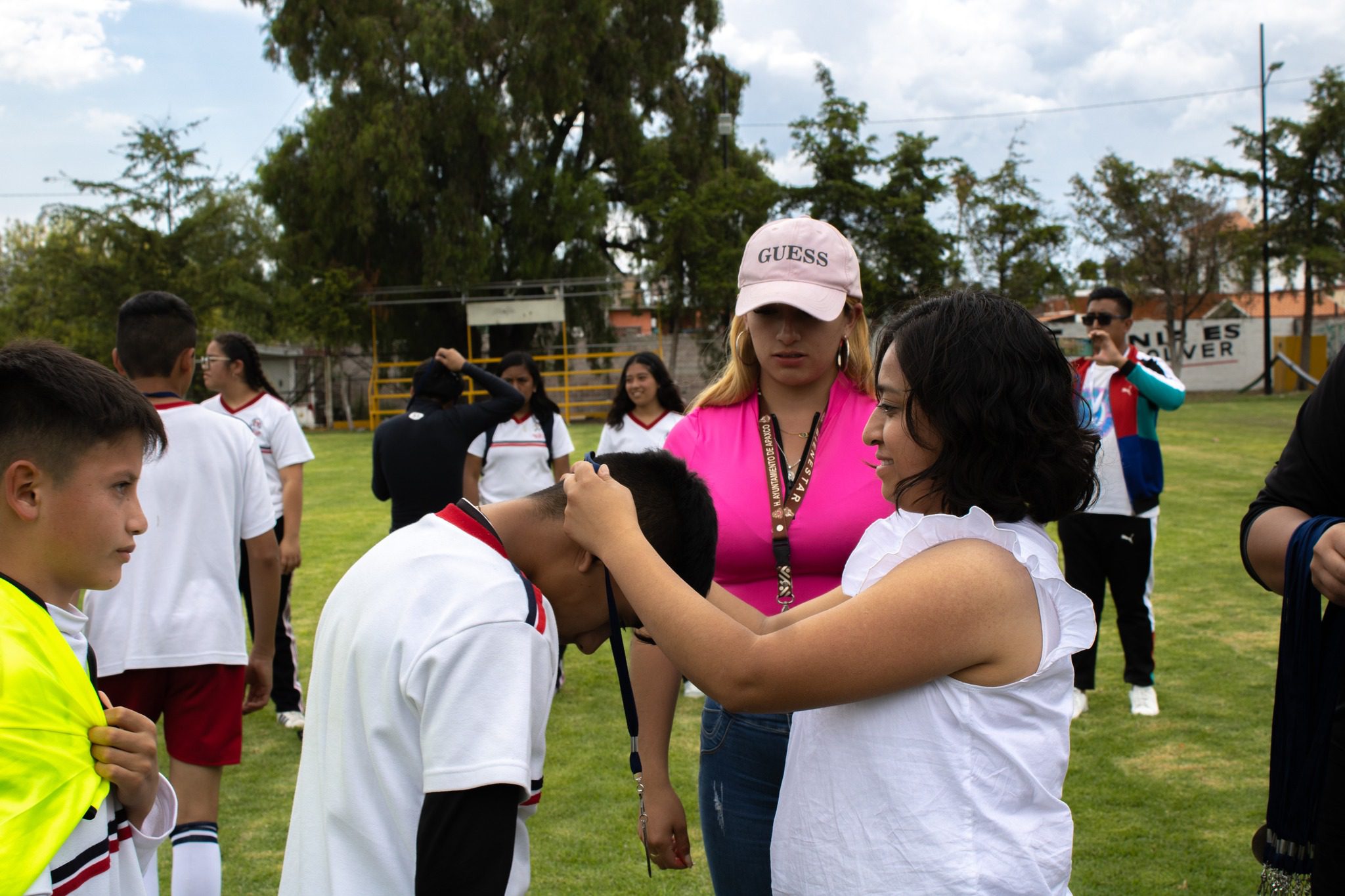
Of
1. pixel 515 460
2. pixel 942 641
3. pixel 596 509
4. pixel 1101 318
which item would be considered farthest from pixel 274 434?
pixel 942 641

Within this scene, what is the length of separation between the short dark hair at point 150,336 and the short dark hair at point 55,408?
1699 mm

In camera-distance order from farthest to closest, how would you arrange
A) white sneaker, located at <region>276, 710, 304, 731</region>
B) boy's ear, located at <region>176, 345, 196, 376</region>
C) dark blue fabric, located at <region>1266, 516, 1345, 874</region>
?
white sneaker, located at <region>276, 710, 304, 731</region> → boy's ear, located at <region>176, 345, 196, 376</region> → dark blue fabric, located at <region>1266, 516, 1345, 874</region>

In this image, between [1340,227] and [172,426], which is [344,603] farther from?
[1340,227]

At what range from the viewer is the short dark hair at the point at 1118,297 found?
19.2 feet

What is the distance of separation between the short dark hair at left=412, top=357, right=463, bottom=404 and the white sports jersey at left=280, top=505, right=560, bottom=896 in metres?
4.44

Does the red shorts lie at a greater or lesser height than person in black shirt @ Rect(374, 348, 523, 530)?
lesser

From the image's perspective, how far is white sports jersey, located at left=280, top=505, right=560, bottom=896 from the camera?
1458 millimetres

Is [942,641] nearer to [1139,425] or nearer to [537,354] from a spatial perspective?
[1139,425]

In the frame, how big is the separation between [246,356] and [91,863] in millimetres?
4775

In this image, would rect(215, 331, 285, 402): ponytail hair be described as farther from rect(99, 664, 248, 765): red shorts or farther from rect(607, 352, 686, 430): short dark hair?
rect(99, 664, 248, 765): red shorts

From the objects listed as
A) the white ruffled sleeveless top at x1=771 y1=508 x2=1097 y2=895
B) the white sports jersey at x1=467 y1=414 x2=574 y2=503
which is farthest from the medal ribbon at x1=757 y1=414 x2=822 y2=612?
the white sports jersey at x1=467 y1=414 x2=574 y2=503

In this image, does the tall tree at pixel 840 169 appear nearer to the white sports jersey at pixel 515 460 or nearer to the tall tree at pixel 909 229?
the tall tree at pixel 909 229

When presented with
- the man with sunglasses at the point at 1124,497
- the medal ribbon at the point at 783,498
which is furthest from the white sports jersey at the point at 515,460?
the medal ribbon at the point at 783,498

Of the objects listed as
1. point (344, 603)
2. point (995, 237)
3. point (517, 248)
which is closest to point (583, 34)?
point (517, 248)
